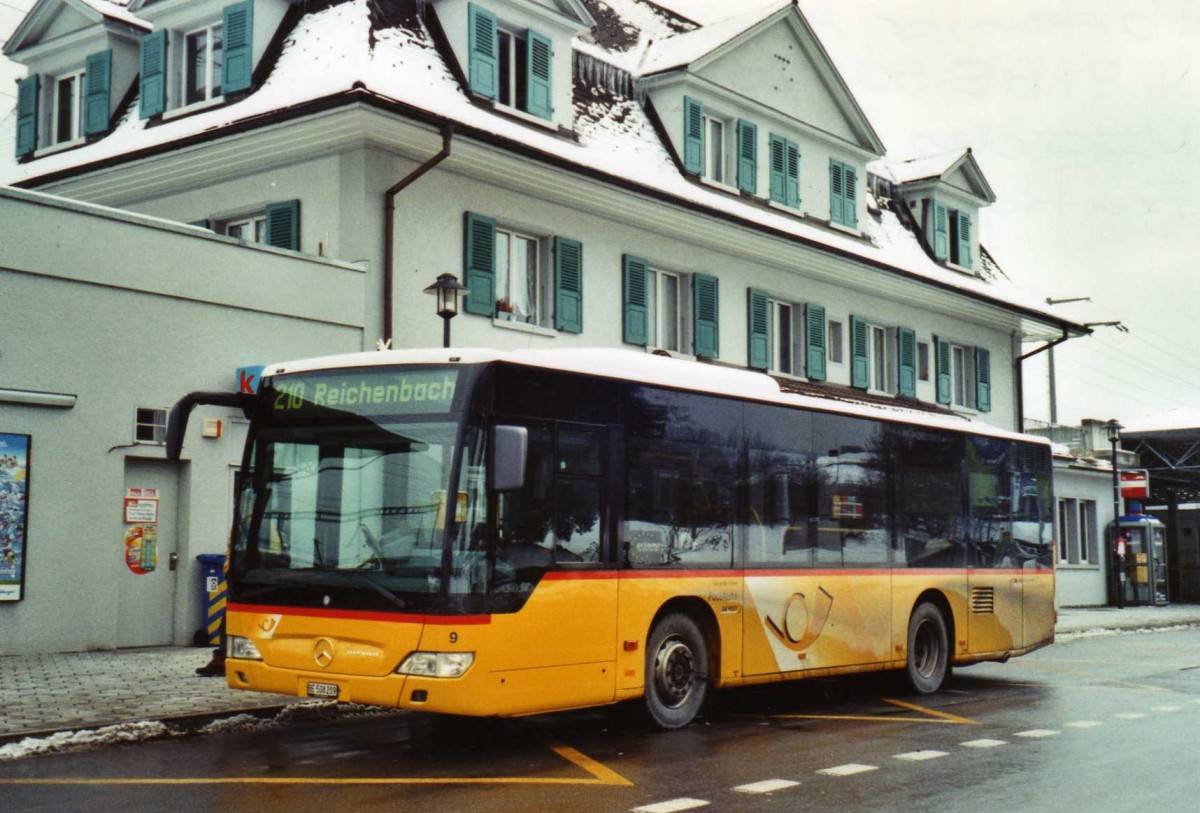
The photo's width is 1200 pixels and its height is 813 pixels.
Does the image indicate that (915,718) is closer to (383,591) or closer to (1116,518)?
(383,591)

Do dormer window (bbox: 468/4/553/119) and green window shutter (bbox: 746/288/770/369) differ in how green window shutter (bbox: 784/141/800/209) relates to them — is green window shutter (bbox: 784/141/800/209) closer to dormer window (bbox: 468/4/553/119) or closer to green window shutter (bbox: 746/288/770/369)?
green window shutter (bbox: 746/288/770/369)

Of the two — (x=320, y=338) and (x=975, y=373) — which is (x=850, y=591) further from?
(x=975, y=373)

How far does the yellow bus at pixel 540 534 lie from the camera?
961 cm

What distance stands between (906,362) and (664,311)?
28.0 feet

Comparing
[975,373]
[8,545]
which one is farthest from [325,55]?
[975,373]

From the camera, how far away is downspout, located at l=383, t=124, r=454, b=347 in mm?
19141

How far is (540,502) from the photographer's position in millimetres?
10250

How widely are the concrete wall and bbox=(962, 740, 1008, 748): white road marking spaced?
10426mm

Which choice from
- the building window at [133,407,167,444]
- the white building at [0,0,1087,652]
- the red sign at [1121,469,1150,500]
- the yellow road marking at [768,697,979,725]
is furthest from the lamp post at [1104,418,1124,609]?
the building window at [133,407,167,444]

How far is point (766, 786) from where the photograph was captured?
8.80m

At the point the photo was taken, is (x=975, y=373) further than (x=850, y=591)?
Yes

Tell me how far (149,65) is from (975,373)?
67.7 ft

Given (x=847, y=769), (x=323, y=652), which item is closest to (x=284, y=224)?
(x=323, y=652)

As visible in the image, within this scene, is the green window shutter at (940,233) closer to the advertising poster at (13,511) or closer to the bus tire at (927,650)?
the bus tire at (927,650)
